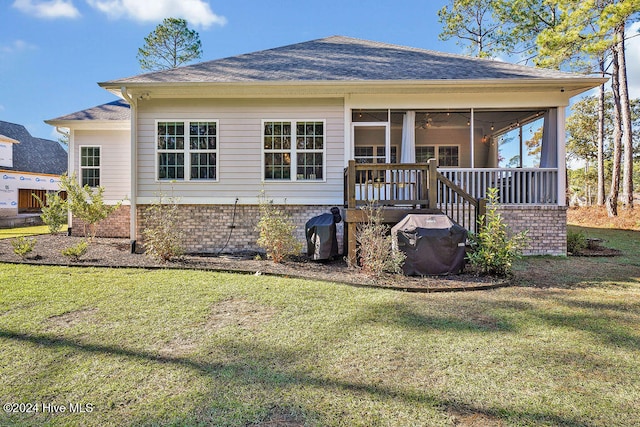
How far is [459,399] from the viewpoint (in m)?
2.31

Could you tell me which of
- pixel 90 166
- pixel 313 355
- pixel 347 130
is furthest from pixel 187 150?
pixel 313 355

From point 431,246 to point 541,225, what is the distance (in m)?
4.04

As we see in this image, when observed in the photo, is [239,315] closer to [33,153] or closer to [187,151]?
[187,151]

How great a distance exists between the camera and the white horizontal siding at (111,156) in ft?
35.9

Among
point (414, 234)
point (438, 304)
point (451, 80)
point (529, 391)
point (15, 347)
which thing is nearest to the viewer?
point (529, 391)

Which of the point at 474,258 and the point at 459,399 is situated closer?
the point at 459,399

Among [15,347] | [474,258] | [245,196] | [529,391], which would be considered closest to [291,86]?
[245,196]

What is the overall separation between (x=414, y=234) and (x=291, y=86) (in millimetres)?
4493

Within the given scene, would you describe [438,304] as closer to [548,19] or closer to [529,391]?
[529,391]

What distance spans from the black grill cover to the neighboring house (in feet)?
49.1

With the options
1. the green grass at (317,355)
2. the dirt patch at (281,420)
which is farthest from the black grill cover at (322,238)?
the dirt patch at (281,420)

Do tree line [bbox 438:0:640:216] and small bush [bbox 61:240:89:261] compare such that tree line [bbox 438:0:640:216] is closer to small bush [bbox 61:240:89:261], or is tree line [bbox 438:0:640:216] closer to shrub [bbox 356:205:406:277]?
shrub [bbox 356:205:406:277]

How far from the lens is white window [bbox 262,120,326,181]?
8.34 m

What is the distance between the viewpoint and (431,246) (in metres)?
5.68
